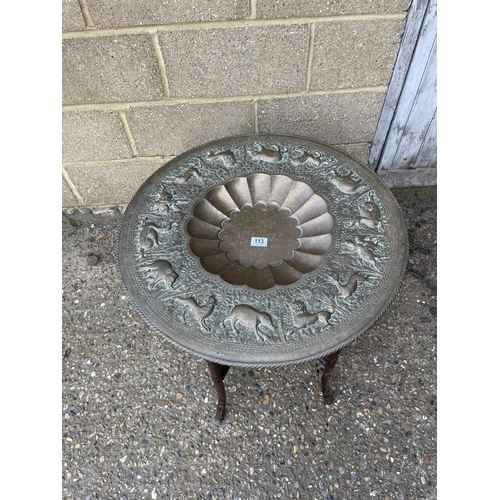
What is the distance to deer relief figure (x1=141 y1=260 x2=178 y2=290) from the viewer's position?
1.53 metres

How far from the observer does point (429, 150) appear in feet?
8.68

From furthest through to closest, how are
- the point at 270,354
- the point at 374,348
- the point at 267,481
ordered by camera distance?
the point at 374,348, the point at 267,481, the point at 270,354

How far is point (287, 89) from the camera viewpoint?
2.13m

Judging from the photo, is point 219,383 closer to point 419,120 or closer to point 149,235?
point 149,235

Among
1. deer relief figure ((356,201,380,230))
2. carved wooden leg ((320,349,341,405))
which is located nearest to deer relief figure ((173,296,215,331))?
carved wooden leg ((320,349,341,405))

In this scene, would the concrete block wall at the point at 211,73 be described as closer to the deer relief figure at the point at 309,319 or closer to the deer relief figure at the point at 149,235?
the deer relief figure at the point at 149,235

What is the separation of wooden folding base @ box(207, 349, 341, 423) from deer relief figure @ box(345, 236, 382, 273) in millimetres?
401

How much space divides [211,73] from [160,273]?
111 centimetres

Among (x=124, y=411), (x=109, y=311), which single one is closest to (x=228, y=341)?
(x=124, y=411)

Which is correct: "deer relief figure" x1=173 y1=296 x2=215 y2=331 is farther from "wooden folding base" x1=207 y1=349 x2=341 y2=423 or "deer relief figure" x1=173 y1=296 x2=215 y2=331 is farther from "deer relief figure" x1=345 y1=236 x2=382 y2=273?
"deer relief figure" x1=345 y1=236 x2=382 y2=273

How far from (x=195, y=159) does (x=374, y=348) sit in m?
1.42

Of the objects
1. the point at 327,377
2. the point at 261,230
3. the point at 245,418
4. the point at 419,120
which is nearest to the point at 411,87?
the point at 419,120

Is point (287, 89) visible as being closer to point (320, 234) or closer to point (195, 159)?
point (195, 159)

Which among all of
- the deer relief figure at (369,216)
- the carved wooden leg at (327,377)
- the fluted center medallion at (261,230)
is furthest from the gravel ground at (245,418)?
the deer relief figure at (369,216)
